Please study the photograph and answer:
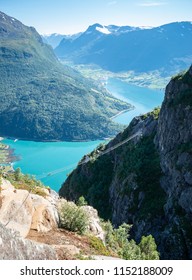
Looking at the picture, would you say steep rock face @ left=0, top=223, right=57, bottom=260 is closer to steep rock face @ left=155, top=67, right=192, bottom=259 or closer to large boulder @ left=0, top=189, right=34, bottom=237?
large boulder @ left=0, top=189, right=34, bottom=237

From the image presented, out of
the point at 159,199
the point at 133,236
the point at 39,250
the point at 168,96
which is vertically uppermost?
the point at 168,96

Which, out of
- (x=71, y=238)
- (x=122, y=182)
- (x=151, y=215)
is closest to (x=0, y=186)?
(x=71, y=238)

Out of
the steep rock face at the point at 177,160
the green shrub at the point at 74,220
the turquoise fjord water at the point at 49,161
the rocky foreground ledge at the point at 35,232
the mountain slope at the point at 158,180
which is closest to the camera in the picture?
the rocky foreground ledge at the point at 35,232

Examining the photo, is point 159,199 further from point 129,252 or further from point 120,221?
point 129,252

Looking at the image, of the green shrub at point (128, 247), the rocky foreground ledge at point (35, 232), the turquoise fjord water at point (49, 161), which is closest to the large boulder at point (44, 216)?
the rocky foreground ledge at point (35, 232)

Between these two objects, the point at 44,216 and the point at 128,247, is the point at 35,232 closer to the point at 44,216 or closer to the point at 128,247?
the point at 44,216

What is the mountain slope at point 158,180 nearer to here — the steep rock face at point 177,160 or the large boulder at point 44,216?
the steep rock face at point 177,160
